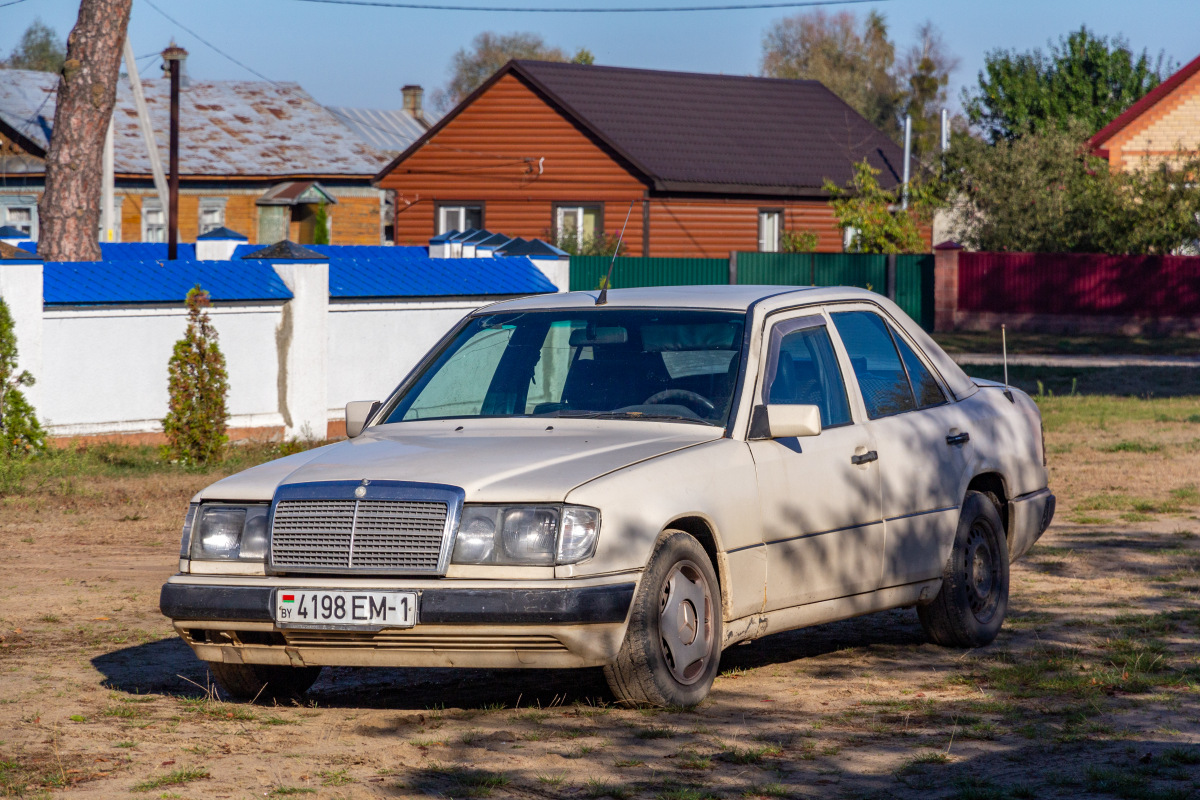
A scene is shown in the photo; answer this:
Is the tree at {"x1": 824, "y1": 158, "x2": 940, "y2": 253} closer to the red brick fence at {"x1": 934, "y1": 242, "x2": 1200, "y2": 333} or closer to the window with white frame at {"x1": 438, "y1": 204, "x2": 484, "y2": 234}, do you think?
the red brick fence at {"x1": 934, "y1": 242, "x2": 1200, "y2": 333}

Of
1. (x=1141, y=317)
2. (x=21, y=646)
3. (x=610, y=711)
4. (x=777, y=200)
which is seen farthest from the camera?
(x=777, y=200)

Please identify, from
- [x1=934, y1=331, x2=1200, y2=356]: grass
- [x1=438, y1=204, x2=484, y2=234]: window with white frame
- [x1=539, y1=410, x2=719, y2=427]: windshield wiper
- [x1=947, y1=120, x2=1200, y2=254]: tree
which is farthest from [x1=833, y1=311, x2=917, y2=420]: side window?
[x1=438, y1=204, x2=484, y2=234]: window with white frame

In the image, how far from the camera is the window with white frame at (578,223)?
126 feet

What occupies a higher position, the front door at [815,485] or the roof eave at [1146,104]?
the roof eave at [1146,104]

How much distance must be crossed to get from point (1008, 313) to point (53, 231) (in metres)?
21.3

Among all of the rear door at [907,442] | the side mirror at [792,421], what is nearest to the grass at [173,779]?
the side mirror at [792,421]

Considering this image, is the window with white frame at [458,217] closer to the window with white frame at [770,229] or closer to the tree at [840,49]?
the window with white frame at [770,229]

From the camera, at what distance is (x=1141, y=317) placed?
32625mm

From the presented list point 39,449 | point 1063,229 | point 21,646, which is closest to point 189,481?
point 39,449

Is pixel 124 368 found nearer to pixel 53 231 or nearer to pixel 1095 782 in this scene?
pixel 53 231

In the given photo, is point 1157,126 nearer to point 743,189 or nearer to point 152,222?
point 743,189

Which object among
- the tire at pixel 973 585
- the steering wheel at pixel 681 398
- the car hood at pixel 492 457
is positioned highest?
the steering wheel at pixel 681 398

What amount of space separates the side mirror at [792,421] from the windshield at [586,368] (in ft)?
0.66

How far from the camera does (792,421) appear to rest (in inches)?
241
